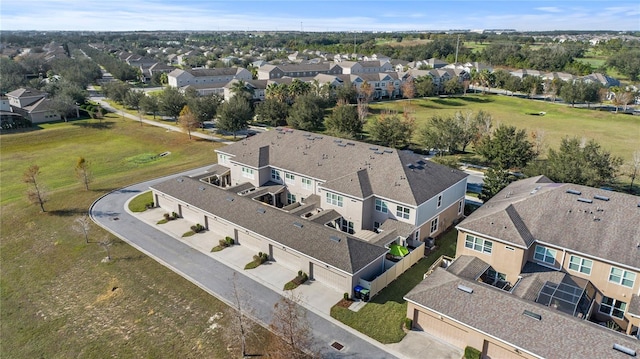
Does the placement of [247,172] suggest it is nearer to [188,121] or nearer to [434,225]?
[434,225]

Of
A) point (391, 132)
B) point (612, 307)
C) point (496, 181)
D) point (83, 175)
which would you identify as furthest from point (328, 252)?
point (391, 132)

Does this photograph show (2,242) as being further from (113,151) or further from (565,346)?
(565,346)

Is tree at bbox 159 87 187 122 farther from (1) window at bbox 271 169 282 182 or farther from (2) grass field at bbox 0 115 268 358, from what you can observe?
(1) window at bbox 271 169 282 182

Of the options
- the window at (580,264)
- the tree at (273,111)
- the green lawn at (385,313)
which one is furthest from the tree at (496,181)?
the tree at (273,111)

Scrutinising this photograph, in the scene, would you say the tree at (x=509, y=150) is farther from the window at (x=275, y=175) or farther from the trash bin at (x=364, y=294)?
the trash bin at (x=364, y=294)

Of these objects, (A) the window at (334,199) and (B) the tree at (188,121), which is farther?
(B) the tree at (188,121)

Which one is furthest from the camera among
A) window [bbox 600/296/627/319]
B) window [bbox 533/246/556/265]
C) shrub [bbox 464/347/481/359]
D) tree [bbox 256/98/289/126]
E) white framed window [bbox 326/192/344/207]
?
tree [bbox 256/98/289/126]

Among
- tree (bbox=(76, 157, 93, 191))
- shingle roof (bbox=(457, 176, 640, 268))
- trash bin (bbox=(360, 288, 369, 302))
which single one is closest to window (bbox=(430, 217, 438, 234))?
shingle roof (bbox=(457, 176, 640, 268))
